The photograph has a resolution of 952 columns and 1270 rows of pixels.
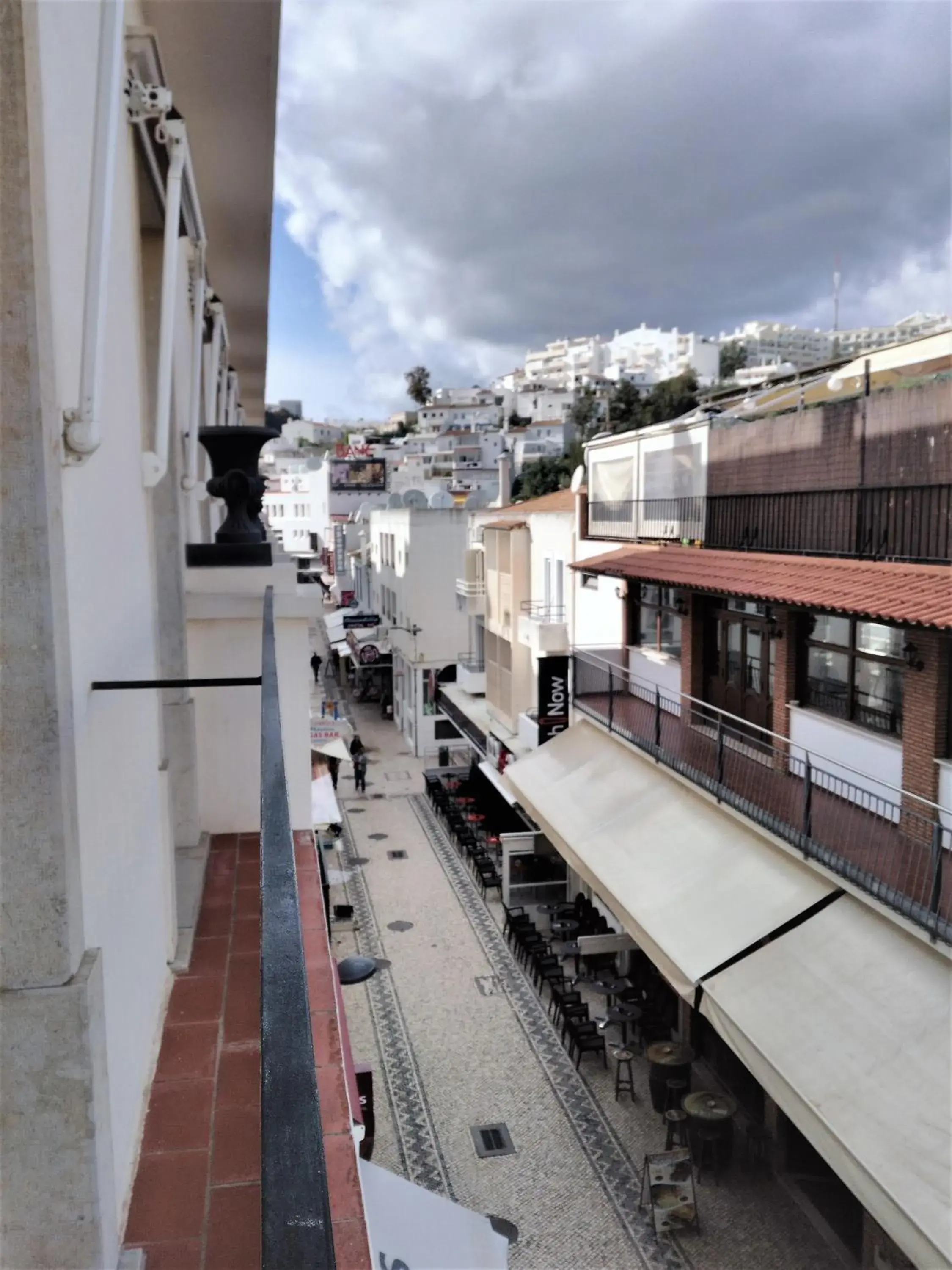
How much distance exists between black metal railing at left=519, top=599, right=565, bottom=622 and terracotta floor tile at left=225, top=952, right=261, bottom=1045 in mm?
14793

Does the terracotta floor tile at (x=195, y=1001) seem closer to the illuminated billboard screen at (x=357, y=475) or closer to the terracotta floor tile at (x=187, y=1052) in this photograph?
the terracotta floor tile at (x=187, y=1052)

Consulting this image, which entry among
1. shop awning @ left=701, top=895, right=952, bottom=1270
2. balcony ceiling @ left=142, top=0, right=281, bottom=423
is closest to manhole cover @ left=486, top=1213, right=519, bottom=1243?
shop awning @ left=701, top=895, right=952, bottom=1270

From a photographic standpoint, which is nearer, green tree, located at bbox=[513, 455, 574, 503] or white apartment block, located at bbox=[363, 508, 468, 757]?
white apartment block, located at bbox=[363, 508, 468, 757]

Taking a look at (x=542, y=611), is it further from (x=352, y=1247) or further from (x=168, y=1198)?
(x=352, y=1247)

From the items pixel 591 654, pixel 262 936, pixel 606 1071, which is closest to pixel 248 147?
pixel 262 936

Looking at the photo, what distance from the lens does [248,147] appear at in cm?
692

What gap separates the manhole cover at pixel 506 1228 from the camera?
9.63 metres

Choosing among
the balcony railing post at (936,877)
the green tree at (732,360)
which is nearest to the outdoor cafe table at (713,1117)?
the balcony railing post at (936,877)

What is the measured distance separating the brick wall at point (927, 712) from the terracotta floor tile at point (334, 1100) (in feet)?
21.9

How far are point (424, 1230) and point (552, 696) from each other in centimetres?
1106

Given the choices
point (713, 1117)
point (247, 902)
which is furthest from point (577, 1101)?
point (247, 902)

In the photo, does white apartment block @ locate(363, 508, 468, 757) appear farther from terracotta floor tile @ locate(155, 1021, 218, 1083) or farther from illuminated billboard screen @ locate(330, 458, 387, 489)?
illuminated billboard screen @ locate(330, 458, 387, 489)

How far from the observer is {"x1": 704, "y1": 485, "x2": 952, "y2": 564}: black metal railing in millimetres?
9359

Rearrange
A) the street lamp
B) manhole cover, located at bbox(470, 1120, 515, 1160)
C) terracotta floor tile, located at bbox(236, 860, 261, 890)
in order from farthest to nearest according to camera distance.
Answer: manhole cover, located at bbox(470, 1120, 515, 1160) → the street lamp → terracotta floor tile, located at bbox(236, 860, 261, 890)
